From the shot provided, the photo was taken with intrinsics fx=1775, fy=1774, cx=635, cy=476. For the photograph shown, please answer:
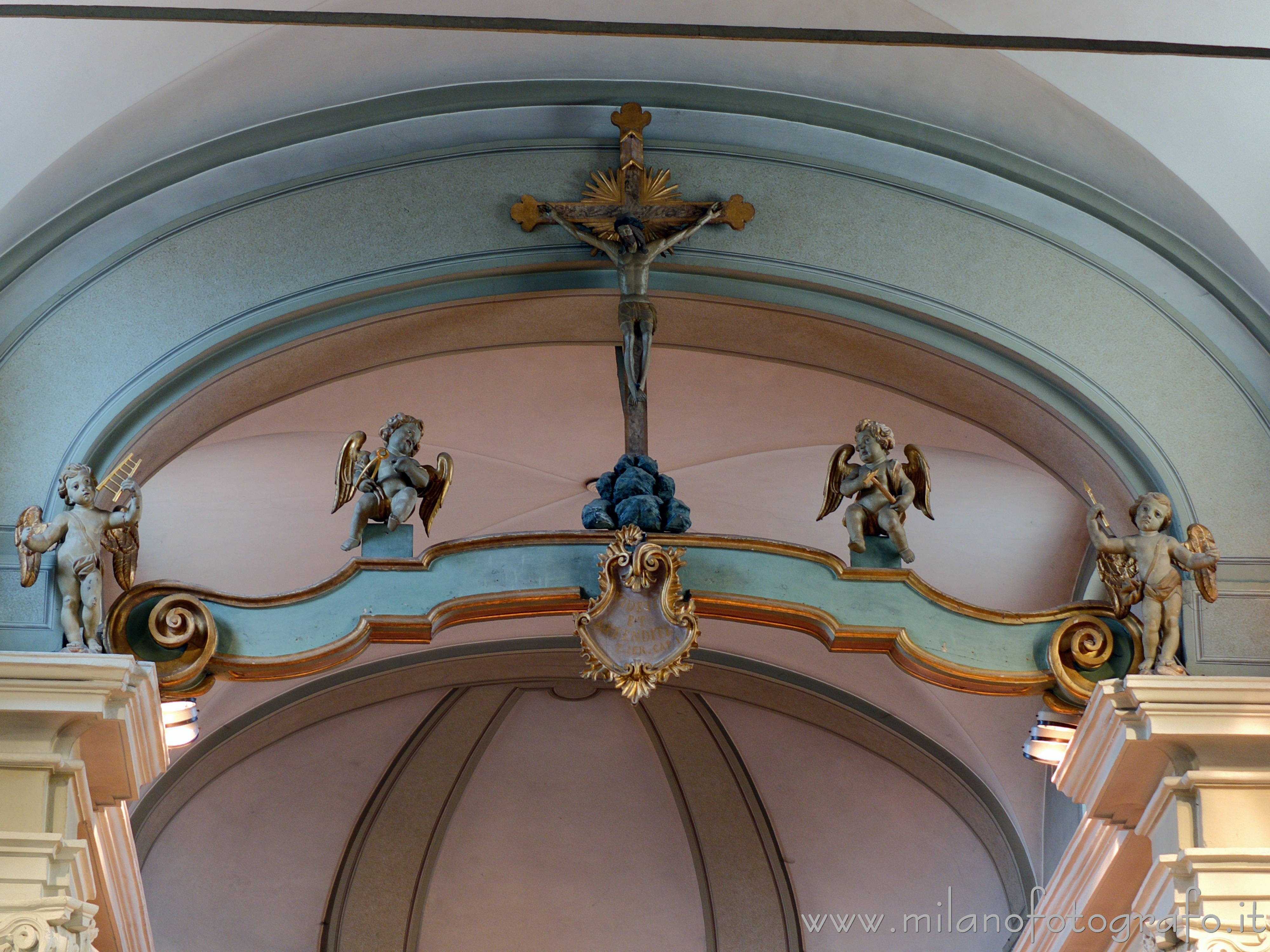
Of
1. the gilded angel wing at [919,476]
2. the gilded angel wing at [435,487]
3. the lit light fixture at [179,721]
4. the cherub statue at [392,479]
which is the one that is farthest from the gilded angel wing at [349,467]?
the gilded angel wing at [919,476]

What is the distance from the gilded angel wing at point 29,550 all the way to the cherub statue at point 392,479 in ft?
3.32

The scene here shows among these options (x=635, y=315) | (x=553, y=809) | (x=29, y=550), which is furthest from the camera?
(x=553, y=809)

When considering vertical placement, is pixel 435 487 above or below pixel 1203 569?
above

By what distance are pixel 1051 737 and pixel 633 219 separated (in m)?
2.51

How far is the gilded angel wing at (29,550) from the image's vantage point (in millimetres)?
5840

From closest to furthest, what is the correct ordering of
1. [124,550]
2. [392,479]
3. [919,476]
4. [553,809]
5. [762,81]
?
[124,550] → [392,479] → [919,476] → [762,81] → [553,809]

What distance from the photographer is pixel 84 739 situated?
565 cm

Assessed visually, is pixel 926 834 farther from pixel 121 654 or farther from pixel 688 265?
pixel 121 654

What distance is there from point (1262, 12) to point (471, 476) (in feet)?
15.3

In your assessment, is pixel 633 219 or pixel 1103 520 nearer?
pixel 1103 520

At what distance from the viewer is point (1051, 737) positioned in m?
6.64

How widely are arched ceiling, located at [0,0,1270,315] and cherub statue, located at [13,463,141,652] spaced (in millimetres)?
1185

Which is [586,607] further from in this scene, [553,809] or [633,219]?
[553,809]

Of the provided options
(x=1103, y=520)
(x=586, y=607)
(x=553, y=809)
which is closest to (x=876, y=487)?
(x=1103, y=520)
